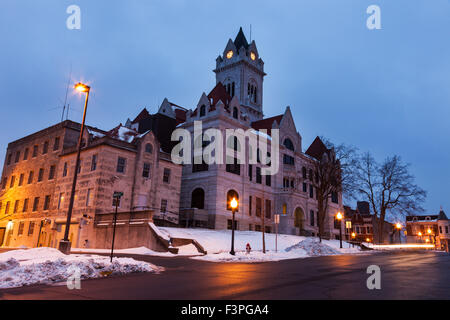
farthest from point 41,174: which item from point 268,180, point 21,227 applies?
point 268,180

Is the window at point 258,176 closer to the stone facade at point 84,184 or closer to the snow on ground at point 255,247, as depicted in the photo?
the stone facade at point 84,184

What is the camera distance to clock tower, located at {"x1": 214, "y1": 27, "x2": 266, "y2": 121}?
70000mm

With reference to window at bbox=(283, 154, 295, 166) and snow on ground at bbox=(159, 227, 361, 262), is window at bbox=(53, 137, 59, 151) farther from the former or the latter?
window at bbox=(283, 154, 295, 166)

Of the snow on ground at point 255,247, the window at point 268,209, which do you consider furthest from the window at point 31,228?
the window at point 268,209

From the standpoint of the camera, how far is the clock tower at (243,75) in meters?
70.0

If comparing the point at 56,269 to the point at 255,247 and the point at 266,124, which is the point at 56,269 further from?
the point at 266,124

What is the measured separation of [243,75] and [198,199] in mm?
36002

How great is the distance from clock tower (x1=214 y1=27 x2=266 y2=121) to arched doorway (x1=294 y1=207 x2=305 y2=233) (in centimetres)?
2289

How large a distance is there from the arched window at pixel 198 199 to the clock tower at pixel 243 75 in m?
28.9

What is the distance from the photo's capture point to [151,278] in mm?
10914

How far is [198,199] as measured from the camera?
4431 cm
